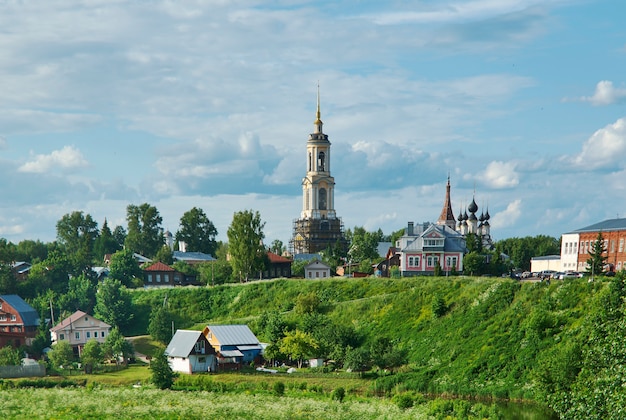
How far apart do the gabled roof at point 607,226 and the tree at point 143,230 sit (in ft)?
230

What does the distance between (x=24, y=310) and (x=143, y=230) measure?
49.1 meters

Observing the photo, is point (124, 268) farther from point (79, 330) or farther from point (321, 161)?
point (321, 161)

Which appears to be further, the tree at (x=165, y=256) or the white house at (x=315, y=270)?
the tree at (x=165, y=256)

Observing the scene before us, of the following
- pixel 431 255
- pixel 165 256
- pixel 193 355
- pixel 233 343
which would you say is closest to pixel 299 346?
pixel 233 343

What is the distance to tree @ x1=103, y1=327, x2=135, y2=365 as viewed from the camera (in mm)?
72938

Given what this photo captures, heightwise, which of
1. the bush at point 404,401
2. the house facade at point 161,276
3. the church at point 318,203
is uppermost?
the church at point 318,203

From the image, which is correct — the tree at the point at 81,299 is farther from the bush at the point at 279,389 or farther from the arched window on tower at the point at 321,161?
the arched window on tower at the point at 321,161

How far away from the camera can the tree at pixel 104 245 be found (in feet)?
444

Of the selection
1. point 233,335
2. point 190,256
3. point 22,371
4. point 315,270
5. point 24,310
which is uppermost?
point 190,256

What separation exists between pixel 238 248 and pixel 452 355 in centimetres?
4431

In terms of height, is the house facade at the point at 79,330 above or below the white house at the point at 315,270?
below

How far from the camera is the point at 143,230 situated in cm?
13800

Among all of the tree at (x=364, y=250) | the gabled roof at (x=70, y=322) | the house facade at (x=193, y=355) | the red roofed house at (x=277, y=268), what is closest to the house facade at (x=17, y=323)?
the gabled roof at (x=70, y=322)

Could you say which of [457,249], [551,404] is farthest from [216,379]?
[457,249]
